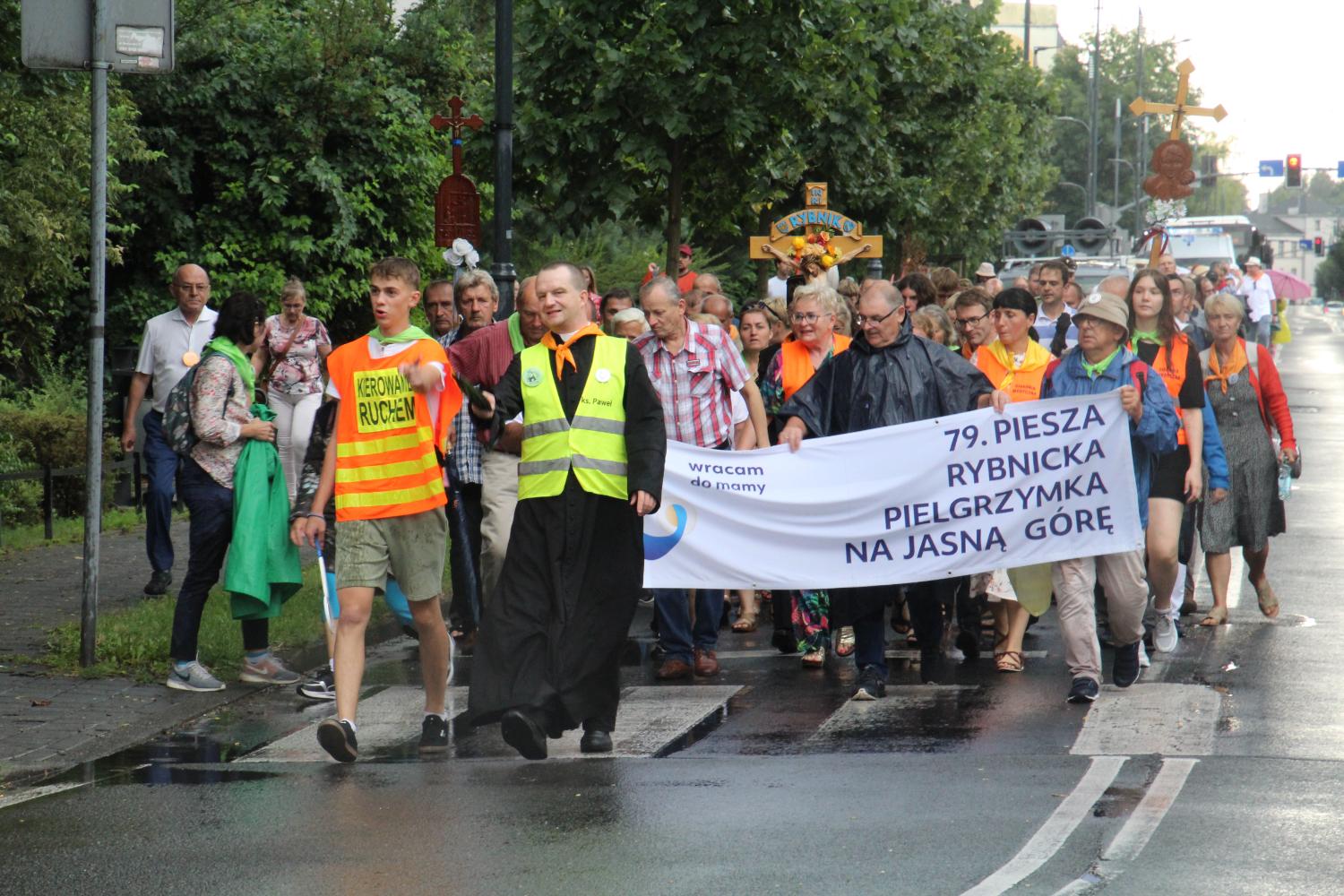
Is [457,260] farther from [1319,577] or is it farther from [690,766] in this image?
[690,766]

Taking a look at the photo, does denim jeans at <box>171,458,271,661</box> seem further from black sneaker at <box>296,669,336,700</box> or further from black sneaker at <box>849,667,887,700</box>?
black sneaker at <box>849,667,887,700</box>

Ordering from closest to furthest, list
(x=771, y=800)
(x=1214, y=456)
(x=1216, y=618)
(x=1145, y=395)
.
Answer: (x=771, y=800)
(x=1145, y=395)
(x=1214, y=456)
(x=1216, y=618)

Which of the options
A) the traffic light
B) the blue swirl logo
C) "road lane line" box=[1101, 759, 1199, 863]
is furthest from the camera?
the traffic light

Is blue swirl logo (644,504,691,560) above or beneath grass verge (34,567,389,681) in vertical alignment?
above

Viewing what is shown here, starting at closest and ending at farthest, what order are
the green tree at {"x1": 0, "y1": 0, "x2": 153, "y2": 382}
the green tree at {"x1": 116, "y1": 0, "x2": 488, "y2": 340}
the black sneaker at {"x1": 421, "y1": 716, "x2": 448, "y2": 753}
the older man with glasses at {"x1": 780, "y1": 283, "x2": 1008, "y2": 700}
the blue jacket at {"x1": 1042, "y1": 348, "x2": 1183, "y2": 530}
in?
the black sneaker at {"x1": 421, "y1": 716, "x2": 448, "y2": 753}
the blue jacket at {"x1": 1042, "y1": 348, "x2": 1183, "y2": 530}
the older man with glasses at {"x1": 780, "y1": 283, "x2": 1008, "y2": 700}
the green tree at {"x1": 0, "y1": 0, "x2": 153, "y2": 382}
the green tree at {"x1": 116, "y1": 0, "x2": 488, "y2": 340}

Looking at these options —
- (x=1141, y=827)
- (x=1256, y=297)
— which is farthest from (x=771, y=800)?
(x=1256, y=297)

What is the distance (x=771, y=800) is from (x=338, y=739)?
175 centimetres

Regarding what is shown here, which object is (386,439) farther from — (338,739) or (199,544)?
(199,544)

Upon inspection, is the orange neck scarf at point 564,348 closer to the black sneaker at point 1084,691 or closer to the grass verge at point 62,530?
the black sneaker at point 1084,691

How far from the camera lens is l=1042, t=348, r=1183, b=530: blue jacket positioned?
8961 millimetres

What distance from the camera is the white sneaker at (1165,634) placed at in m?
9.99

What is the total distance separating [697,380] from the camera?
32.0 feet

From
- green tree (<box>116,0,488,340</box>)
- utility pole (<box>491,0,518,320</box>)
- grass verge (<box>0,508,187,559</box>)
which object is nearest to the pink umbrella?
green tree (<box>116,0,488,340</box>)

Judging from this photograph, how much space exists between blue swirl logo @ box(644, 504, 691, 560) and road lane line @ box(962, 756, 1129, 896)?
3040 millimetres
